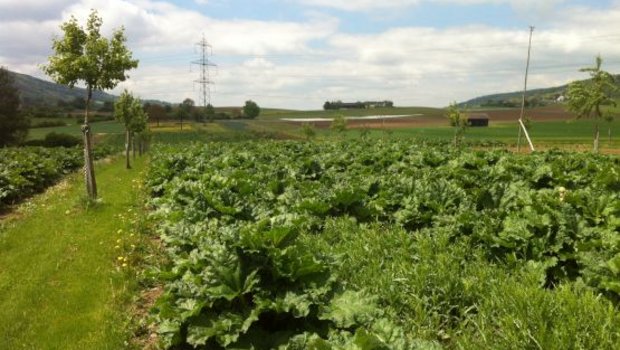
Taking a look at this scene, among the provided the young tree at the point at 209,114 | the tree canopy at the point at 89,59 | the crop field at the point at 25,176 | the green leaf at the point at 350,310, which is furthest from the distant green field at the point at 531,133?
the green leaf at the point at 350,310

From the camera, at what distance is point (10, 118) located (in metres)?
56.8

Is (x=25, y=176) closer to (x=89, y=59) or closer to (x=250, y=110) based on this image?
(x=89, y=59)

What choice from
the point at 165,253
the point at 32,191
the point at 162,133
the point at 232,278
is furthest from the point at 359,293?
the point at 162,133

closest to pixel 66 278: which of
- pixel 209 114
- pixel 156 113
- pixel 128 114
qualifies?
pixel 128 114

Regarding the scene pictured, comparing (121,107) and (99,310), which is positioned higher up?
(121,107)

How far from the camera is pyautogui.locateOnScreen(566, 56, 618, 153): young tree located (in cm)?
3884

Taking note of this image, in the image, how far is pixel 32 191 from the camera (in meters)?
20.5

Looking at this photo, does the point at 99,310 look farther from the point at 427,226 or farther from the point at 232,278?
the point at 427,226

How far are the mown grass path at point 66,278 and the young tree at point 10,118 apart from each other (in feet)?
161

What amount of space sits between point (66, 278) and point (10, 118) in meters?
57.2

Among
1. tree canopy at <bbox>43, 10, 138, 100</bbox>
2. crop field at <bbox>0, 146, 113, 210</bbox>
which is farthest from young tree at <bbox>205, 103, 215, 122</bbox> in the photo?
tree canopy at <bbox>43, 10, 138, 100</bbox>

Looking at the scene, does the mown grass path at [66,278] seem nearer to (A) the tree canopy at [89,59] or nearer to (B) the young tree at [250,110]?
(A) the tree canopy at [89,59]

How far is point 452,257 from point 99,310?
15.2ft

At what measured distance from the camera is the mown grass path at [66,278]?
20.0 ft
